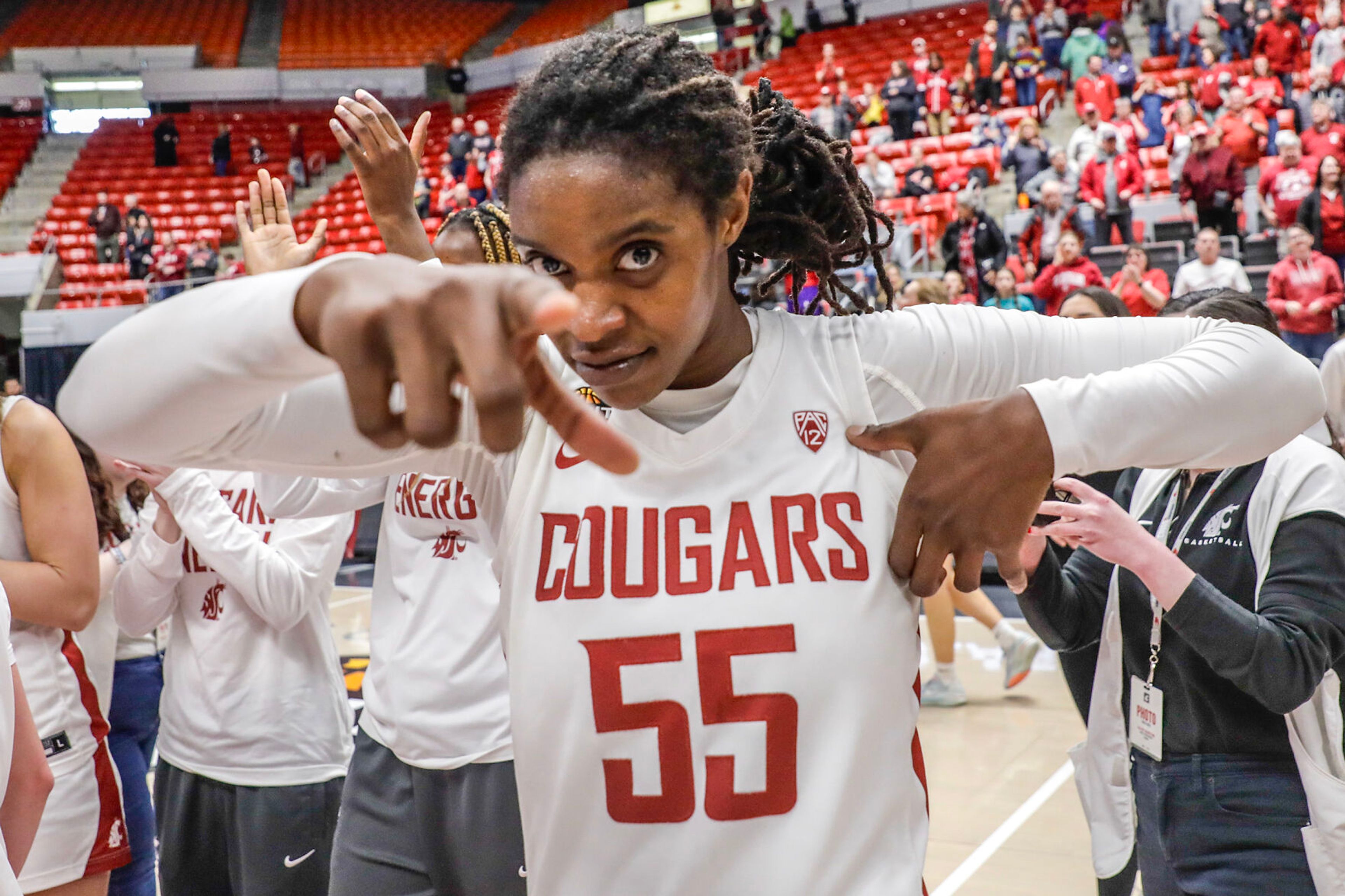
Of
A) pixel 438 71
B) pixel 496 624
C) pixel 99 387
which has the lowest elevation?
pixel 496 624

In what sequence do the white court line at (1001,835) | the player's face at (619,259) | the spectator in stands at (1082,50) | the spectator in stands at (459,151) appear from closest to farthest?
1. the player's face at (619,259)
2. the white court line at (1001,835)
3. the spectator in stands at (1082,50)
4. the spectator in stands at (459,151)

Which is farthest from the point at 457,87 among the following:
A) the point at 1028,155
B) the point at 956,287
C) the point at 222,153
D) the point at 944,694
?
the point at 944,694

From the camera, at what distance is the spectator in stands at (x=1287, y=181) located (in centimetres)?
870

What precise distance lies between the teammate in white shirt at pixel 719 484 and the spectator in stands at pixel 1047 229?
829 centimetres

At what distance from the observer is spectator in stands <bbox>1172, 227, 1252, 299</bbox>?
7.93 meters

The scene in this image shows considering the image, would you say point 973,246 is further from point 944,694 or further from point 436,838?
point 436,838

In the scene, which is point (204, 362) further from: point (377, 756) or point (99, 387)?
point (377, 756)

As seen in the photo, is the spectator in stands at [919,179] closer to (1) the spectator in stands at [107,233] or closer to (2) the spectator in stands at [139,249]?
(2) the spectator in stands at [139,249]

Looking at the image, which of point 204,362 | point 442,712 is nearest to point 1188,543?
point 442,712

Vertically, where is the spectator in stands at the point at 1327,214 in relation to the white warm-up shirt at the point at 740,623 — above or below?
below

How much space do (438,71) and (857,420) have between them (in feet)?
72.7

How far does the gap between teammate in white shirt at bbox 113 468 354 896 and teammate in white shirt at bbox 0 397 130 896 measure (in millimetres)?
351

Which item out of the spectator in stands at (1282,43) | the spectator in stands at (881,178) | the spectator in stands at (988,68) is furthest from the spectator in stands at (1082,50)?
the spectator in stands at (881,178)

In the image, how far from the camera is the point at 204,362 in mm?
916
